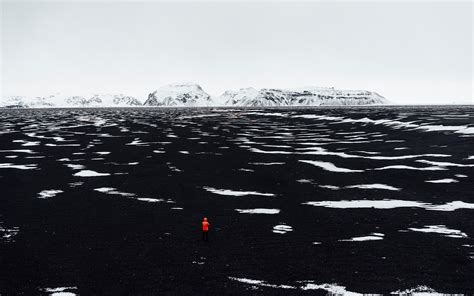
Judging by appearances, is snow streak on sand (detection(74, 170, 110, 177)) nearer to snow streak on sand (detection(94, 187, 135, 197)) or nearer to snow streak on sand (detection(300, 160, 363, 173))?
snow streak on sand (detection(94, 187, 135, 197))

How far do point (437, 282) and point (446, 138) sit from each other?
28998mm

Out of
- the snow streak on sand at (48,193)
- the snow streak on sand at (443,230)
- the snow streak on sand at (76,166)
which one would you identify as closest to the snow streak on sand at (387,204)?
the snow streak on sand at (443,230)

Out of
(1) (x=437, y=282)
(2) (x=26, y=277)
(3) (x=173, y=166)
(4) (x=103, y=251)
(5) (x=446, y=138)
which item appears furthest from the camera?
(5) (x=446, y=138)

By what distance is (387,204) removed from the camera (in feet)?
52.6

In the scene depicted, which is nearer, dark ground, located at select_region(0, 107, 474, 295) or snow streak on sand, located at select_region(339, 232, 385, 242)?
dark ground, located at select_region(0, 107, 474, 295)

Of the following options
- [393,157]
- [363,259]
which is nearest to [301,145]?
[393,157]

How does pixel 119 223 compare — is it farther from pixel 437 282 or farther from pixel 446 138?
pixel 446 138

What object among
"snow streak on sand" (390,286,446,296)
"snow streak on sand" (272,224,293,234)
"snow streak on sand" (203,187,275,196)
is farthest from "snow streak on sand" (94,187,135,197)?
"snow streak on sand" (390,286,446,296)

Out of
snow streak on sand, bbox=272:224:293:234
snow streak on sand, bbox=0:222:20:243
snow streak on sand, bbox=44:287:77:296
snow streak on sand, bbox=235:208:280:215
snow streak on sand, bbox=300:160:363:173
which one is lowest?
snow streak on sand, bbox=44:287:77:296

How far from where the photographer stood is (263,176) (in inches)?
869

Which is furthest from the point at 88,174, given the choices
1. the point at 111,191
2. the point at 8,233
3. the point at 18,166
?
the point at 8,233

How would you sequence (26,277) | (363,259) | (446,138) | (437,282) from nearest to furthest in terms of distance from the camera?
(437,282) < (26,277) < (363,259) < (446,138)

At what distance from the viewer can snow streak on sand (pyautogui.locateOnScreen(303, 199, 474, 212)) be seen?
1548 centimetres

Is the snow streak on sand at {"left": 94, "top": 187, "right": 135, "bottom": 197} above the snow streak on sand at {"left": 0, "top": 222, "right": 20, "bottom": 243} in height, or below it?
above
